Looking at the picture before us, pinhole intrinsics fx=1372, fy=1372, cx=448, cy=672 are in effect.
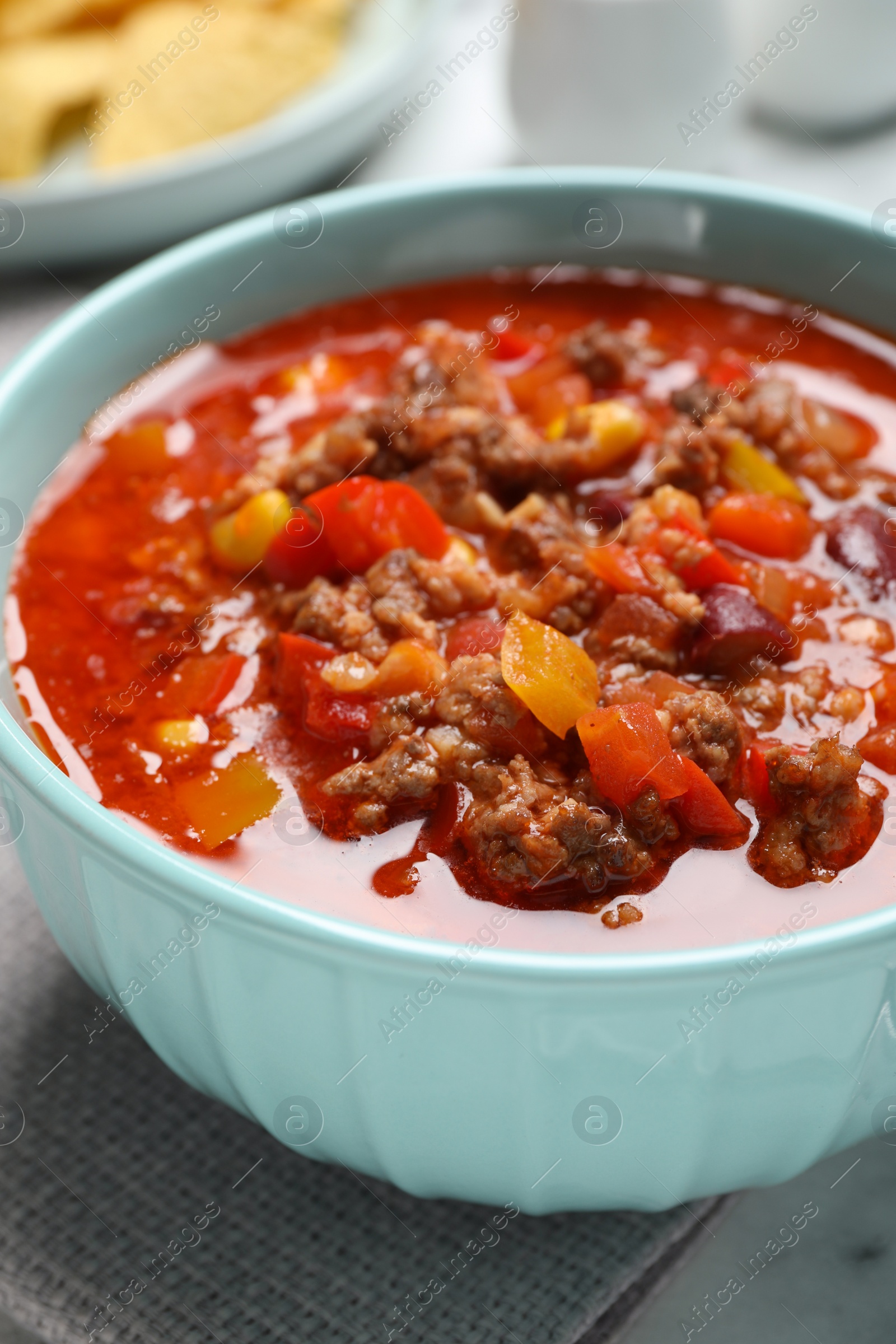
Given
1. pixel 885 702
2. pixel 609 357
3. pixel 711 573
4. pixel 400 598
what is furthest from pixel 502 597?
pixel 609 357

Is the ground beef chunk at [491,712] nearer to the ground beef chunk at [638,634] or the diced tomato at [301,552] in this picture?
the ground beef chunk at [638,634]

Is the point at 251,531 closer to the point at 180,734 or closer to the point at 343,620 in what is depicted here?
the point at 343,620

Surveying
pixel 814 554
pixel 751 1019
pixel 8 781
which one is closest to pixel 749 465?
pixel 814 554

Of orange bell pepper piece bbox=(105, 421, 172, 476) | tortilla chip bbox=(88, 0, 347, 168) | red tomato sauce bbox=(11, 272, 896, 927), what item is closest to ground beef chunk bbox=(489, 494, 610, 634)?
red tomato sauce bbox=(11, 272, 896, 927)

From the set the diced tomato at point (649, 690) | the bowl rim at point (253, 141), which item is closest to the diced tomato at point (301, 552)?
the diced tomato at point (649, 690)

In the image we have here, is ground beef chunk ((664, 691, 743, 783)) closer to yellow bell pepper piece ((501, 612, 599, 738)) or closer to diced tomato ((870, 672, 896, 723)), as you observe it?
yellow bell pepper piece ((501, 612, 599, 738))

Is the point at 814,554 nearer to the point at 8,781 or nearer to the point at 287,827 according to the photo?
the point at 287,827
